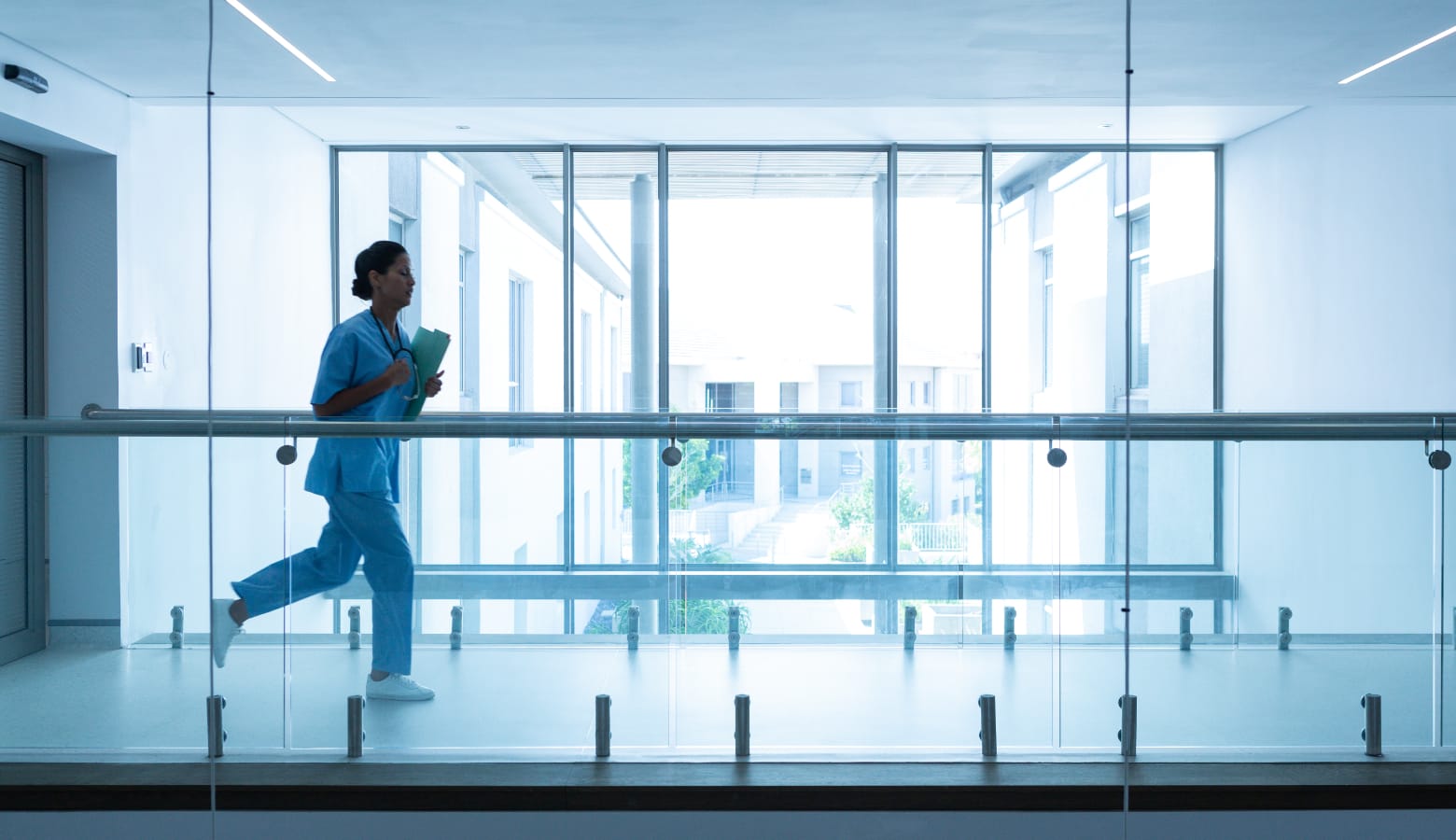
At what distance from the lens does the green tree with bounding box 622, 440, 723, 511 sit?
261cm

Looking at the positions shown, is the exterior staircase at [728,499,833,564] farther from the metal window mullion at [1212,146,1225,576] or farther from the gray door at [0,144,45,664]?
the metal window mullion at [1212,146,1225,576]

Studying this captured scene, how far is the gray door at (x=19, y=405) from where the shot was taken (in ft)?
9.37

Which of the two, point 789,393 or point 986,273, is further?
point 789,393

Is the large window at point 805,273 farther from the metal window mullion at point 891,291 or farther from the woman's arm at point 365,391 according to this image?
the woman's arm at point 365,391

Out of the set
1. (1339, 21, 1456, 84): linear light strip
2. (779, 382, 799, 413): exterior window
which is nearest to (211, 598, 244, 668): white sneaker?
(1339, 21, 1456, 84): linear light strip

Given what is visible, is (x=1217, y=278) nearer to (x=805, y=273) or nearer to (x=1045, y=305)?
(x=1045, y=305)

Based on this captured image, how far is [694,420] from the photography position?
2586 millimetres

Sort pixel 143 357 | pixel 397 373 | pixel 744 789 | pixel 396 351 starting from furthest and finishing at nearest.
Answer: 1. pixel 143 357
2. pixel 396 351
3. pixel 397 373
4. pixel 744 789

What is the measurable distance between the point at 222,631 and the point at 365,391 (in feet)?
2.21

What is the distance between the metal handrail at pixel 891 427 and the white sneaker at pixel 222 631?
0.44 metres

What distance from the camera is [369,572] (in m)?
2.68

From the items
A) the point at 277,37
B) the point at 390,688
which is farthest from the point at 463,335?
the point at 390,688

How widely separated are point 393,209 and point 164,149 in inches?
102

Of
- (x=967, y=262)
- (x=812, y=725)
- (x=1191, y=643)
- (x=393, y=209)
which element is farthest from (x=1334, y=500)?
(x=393, y=209)
